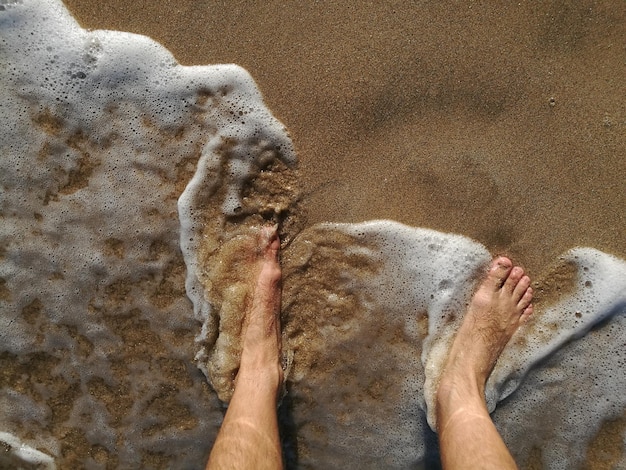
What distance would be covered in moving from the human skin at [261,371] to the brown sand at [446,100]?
461 millimetres

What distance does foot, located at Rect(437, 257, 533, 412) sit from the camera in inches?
86.0

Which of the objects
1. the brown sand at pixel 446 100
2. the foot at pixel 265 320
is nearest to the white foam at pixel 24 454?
the foot at pixel 265 320

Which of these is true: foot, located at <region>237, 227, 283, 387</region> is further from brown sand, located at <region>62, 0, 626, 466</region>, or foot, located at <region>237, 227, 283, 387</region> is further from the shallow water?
brown sand, located at <region>62, 0, 626, 466</region>

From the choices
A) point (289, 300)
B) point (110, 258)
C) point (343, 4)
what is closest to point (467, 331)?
point (289, 300)

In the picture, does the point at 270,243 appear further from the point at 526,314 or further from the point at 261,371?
the point at 526,314

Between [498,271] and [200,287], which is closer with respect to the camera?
[498,271]

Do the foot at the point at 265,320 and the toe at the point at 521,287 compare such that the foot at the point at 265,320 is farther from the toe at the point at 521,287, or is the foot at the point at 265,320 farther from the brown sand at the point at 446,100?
the toe at the point at 521,287

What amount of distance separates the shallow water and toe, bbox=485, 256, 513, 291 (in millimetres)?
55

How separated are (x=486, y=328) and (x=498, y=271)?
29 cm

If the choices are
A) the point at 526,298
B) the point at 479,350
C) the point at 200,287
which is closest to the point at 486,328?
the point at 479,350

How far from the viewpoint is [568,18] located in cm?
203

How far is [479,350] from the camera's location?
2.23m

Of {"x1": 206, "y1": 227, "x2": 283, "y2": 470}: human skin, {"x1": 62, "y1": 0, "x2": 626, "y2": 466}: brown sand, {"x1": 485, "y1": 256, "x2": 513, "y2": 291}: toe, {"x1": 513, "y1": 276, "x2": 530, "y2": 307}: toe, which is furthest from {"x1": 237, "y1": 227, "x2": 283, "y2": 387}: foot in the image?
{"x1": 513, "y1": 276, "x2": 530, "y2": 307}: toe

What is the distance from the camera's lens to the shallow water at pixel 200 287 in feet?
7.22
